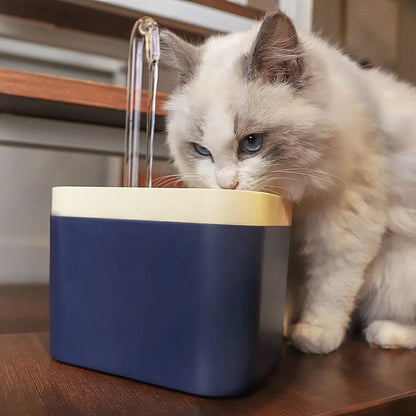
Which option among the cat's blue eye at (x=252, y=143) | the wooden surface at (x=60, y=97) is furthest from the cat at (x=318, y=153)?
the wooden surface at (x=60, y=97)

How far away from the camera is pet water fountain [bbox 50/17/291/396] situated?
0.56 m

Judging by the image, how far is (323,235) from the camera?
80 cm

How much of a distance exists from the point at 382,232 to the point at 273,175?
0.24 metres

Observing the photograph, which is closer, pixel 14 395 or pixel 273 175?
pixel 14 395

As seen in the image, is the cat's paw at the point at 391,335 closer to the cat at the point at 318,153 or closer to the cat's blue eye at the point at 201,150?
the cat at the point at 318,153

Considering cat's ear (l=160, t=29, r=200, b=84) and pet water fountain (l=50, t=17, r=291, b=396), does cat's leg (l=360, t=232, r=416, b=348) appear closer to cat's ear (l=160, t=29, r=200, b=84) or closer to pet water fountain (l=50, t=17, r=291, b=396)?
pet water fountain (l=50, t=17, r=291, b=396)

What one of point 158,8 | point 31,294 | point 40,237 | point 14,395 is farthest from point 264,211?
point 40,237

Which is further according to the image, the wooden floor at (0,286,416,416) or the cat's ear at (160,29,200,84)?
the cat's ear at (160,29,200,84)

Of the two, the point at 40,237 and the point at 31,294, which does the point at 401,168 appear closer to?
the point at 31,294

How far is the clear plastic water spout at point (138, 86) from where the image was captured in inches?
34.2

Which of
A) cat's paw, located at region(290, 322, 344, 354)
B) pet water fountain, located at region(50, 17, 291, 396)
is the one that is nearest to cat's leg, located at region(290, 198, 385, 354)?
cat's paw, located at region(290, 322, 344, 354)

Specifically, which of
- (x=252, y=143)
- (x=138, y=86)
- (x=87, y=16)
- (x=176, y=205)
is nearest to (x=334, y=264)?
(x=252, y=143)

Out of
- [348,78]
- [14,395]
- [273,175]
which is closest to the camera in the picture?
[14,395]

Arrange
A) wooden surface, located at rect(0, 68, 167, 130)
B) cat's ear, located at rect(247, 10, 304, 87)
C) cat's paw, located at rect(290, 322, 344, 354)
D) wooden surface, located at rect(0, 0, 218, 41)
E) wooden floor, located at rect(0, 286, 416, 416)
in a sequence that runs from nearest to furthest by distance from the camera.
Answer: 1. wooden floor, located at rect(0, 286, 416, 416)
2. cat's ear, located at rect(247, 10, 304, 87)
3. cat's paw, located at rect(290, 322, 344, 354)
4. wooden surface, located at rect(0, 68, 167, 130)
5. wooden surface, located at rect(0, 0, 218, 41)
